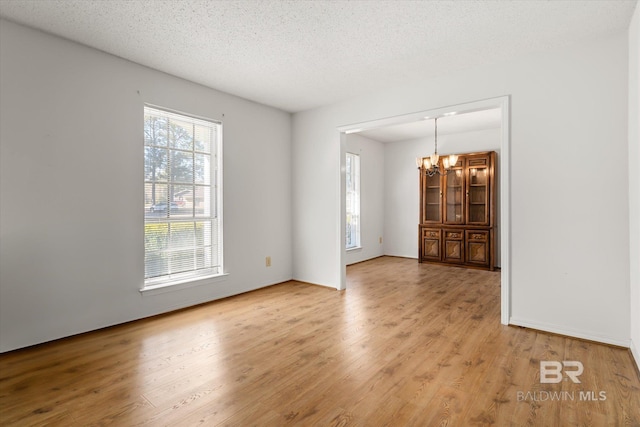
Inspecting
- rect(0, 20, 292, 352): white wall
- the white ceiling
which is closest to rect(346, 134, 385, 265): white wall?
the white ceiling

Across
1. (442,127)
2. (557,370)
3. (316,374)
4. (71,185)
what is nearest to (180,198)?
(71,185)

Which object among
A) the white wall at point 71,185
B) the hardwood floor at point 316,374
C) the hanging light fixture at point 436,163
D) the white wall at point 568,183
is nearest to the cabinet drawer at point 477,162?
the hanging light fixture at point 436,163

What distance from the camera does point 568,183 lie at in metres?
2.97

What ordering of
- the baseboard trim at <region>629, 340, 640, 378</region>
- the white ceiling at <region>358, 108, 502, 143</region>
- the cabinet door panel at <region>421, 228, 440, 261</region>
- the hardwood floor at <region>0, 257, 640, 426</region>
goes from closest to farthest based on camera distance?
the hardwood floor at <region>0, 257, 640, 426</region> → the baseboard trim at <region>629, 340, 640, 378</region> → the white ceiling at <region>358, 108, 502, 143</region> → the cabinet door panel at <region>421, 228, 440, 261</region>

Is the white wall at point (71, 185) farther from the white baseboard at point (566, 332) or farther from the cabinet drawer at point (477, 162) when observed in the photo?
the cabinet drawer at point (477, 162)

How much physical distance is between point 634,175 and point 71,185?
467cm

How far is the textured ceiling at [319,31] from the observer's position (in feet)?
7.98

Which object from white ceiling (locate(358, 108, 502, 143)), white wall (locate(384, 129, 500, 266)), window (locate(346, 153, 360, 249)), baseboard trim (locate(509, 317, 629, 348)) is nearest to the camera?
baseboard trim (locate(509, 317, 629, 348))

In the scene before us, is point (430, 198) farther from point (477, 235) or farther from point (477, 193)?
point (477, 235)

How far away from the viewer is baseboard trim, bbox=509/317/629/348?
9.03 ft

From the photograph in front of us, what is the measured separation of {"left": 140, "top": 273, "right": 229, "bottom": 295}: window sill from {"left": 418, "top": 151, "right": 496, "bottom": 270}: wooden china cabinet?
4.35 metres

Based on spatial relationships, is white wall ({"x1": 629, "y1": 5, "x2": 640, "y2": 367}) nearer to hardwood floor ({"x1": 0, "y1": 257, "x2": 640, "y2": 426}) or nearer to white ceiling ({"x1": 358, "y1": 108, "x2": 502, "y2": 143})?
hardwood floor ({"x1": 0, "y1": 257, "x2": 640, "y2": 426})

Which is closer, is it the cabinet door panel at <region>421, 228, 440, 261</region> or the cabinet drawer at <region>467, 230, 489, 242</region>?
the cabinet drawer at <region>467, 230, 489, 242</region>

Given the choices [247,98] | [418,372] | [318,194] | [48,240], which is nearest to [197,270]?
[48,240]
